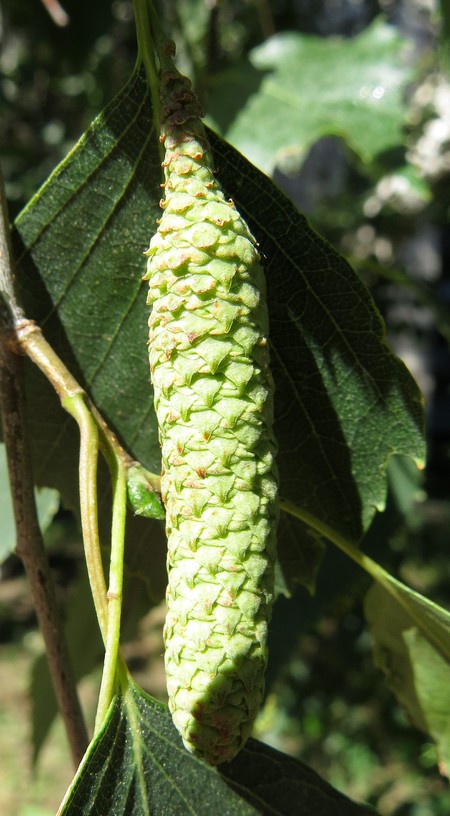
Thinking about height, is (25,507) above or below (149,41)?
below

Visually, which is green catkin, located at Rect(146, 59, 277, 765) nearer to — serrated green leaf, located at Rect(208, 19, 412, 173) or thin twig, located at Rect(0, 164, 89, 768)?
thin twig, located at Rect(0, 164, 89, 768)

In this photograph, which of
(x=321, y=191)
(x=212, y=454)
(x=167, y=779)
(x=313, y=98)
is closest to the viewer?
(x=212, y=454)

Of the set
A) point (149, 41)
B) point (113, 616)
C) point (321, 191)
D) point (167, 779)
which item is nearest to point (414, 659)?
point (167, 779)

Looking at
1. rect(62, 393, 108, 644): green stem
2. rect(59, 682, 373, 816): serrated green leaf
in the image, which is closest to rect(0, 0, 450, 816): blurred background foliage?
rect(59, 682, 373, 816): serrated green leaf

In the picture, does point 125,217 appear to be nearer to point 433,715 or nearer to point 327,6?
point 433,715

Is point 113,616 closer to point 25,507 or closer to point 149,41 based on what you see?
point 25,507

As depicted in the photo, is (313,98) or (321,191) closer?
(313,98)

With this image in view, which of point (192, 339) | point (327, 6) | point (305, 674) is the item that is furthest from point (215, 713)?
point (327, 6)

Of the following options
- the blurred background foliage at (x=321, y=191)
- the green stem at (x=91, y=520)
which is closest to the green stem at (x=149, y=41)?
the green stem at (x=91, y=520)
